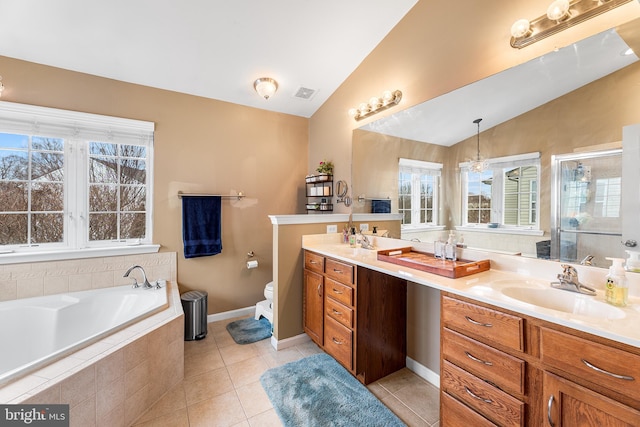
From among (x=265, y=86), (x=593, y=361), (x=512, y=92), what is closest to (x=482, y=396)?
(x=593, y=361)

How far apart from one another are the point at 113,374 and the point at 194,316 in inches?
42.2

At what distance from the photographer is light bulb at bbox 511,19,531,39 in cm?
141

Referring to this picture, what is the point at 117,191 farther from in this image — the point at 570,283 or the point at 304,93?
the point at 570,283

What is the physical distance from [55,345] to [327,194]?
2557mm

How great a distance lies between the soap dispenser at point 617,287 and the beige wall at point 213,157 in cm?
280

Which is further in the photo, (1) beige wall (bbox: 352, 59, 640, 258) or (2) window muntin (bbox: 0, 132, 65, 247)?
(2) window muntin (bbox: 0, 132, 65, 247)

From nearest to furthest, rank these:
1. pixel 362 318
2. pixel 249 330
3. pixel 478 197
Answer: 1. pixel 478 197
2. pixel 362 318
3. pixel 249 330

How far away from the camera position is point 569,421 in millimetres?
923

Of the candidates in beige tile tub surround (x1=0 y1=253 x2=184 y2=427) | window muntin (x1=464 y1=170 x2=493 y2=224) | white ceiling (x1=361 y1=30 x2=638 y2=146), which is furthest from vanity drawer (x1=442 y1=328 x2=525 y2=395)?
beige tile tub surround (x1=0 y1=253 x2=184 y2=427)

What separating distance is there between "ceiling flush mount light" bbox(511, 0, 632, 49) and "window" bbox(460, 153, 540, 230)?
618 millimetres

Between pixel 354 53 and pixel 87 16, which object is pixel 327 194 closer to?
pixel 354 53

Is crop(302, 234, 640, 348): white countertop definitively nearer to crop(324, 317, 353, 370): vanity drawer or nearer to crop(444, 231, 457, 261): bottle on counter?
crop(444, 231, 457, 261): bottle on counter

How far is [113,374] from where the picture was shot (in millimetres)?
1466

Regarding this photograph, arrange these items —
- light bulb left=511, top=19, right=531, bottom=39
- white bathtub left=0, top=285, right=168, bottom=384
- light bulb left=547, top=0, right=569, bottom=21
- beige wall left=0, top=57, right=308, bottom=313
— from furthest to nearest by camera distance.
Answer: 1. beige wall left=0, top=57, right=308, bottom=313
2. white bathtub left=0, top=285, right=168, bottom=384
3. light bulb left=511, top=19, right=531, bottom=39
4. light bulb left=547, top=0, right=569, bottom=21
